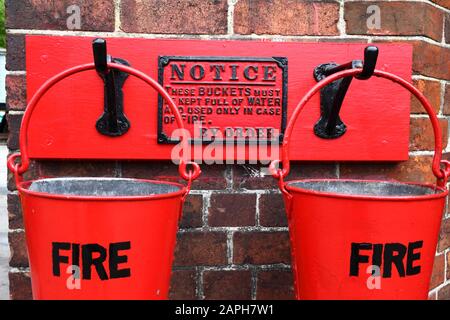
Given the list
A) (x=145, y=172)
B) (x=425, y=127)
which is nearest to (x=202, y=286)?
(x=145, y=172)

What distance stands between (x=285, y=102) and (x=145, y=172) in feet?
1.37

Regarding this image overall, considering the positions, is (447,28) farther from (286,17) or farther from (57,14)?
(57,14)

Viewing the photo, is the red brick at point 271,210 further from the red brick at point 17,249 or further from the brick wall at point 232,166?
the red brick at point 17,249

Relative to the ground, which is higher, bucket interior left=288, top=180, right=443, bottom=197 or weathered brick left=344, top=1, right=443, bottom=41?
weathered brick left=344, top=1, right=443, bottom=41

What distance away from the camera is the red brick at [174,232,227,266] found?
1265 millimetres

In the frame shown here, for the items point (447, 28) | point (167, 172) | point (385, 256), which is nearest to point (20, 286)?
point (167, 172)

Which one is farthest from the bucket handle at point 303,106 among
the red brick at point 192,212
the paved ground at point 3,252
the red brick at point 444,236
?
the paved ground at point 3,252

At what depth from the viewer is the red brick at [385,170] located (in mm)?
1289

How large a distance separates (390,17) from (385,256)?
70 centimetres

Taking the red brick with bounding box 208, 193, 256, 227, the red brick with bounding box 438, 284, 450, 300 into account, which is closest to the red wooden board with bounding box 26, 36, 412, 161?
the red brick with bounding box 208, 193, 256, 227

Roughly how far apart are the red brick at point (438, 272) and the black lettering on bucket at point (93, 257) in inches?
38.8

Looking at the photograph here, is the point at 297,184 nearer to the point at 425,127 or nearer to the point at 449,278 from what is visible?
the point at 425,127

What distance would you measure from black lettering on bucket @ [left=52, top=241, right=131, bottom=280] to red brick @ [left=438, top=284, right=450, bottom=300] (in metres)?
1.06

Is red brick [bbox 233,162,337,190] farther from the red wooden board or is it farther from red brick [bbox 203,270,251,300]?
red brick [bbox 203,270,251,300]
